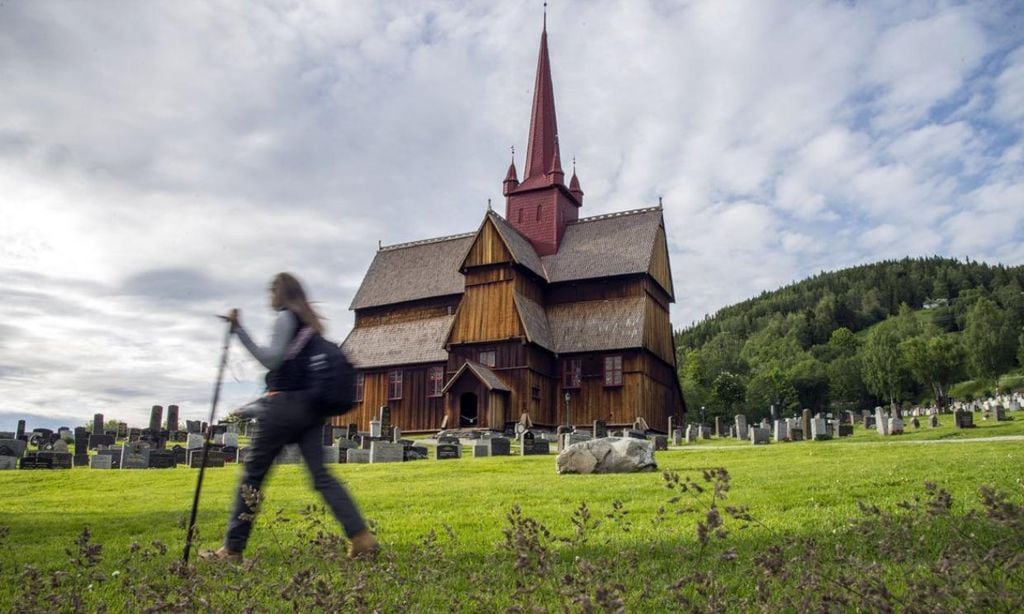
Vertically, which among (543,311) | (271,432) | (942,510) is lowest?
(942,510)

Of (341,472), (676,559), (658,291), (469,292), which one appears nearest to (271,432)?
(676,559)

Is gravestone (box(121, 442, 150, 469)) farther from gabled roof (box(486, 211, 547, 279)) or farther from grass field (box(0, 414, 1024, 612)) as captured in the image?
gabled roof (box(486, 211, 547, 279))

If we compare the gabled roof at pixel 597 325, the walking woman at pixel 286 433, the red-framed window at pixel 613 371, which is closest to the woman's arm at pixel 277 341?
the walking woman at pixel 286 433

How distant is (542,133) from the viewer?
53.1 m

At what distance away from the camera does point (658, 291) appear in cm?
4578

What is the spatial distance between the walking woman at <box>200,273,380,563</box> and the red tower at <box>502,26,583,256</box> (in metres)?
41.2

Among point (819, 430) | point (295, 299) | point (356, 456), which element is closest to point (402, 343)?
point (356, 456)

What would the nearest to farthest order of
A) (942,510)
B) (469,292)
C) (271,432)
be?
(942,510)
(271,432)
(469,292)

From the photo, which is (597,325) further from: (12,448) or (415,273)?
(12,448)

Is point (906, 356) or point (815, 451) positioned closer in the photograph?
point (815, 451)

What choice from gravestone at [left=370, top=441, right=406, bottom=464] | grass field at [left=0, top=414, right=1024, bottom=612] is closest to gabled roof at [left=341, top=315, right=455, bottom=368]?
gravestone at [left=370, top=441, right=406, bottom=464]

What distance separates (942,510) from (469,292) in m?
39.0

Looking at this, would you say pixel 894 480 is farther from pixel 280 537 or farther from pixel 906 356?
A: pixel 906 356

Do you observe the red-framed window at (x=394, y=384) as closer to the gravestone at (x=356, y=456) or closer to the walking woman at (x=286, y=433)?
the gravestone at (x=356, y=456)
